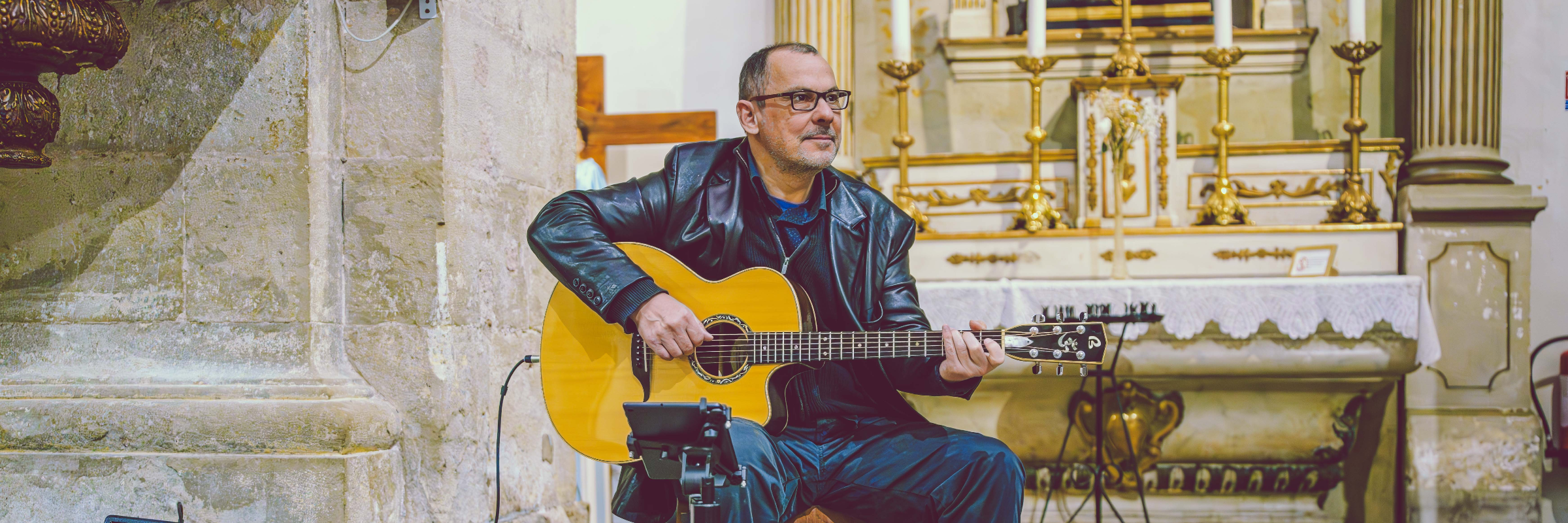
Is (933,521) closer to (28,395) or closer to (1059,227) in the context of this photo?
(28,395)

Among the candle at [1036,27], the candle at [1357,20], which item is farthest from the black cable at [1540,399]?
the candle at [1036,27]

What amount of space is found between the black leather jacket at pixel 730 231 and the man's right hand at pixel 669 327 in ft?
0.83

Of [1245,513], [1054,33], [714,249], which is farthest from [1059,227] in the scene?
[714,249]

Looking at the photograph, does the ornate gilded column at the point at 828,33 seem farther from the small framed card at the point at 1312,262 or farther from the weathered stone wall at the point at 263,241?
the weathered stone wall at the point at 263,241

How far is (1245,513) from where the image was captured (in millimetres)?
4676

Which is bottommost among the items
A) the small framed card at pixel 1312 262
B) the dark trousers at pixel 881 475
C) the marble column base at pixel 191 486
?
the marble column base at pixel 191 486

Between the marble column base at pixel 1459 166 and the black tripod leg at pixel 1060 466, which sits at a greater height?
the marble column base at pixel 1459 166

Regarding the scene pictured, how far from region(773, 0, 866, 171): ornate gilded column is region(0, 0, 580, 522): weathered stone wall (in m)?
2.40

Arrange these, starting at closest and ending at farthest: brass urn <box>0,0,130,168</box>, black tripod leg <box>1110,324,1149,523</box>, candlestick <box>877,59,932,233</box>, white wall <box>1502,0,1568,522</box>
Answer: brass urn <box>0,0,130,168</box> < black tripod leg <box>1110,324,1149,523</box> < candlestick <box>877,59,932,233</box> < white wall <box>1502,0,1568,522</box>

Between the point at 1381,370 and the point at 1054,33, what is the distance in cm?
194

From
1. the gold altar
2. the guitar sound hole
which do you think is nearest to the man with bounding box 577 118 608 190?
the gold altar

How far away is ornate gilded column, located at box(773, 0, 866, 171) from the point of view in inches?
209

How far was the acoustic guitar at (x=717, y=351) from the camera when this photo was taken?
2.43m

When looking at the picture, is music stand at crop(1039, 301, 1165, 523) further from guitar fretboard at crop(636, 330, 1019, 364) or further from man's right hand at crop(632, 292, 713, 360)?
man's right hand at crop(632, 292, 713, 360)
